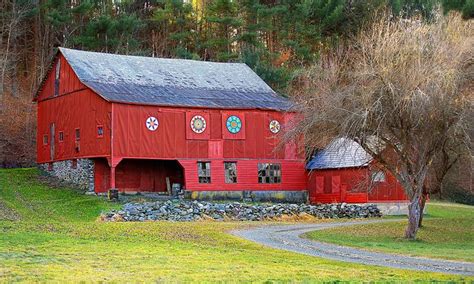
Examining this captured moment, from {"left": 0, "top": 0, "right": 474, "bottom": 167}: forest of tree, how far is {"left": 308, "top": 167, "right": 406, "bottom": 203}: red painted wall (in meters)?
11.5

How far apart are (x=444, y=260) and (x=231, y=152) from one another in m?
25.6

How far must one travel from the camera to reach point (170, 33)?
70.2 metres

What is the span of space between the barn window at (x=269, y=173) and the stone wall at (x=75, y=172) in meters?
10.1

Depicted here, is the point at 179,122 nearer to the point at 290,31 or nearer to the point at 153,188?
the point at 153,188

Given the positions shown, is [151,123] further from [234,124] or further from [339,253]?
[339,253]

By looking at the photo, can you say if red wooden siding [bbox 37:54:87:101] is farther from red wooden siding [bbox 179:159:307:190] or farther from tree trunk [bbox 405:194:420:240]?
tree trunk [bbox 405:194:420:240]

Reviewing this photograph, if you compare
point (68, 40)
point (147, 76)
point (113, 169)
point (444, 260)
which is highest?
point (68, 40)

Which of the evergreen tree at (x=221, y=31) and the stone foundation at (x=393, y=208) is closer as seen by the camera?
the stone foundation at (x=393, y=208)

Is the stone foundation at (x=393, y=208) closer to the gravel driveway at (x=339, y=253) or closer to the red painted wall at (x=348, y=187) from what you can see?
the red painted wall at (x=348, y=187)

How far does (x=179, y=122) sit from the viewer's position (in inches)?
1807

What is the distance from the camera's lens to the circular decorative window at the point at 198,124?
46.4m

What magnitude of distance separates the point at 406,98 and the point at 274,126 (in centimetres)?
2072

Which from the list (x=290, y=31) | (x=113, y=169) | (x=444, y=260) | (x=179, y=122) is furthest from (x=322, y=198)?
(x=444, y=260)

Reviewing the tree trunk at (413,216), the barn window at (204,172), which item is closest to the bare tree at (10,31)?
the barn window at (204,172)
